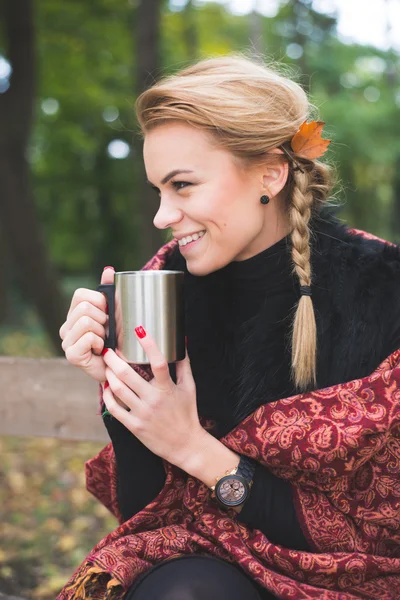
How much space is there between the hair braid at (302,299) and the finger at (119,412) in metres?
0.47

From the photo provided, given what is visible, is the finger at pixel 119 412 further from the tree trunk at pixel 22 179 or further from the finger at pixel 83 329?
the tree trunk at pixel 22 179

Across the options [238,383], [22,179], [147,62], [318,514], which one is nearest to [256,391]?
[238,383]

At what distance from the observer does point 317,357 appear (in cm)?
205

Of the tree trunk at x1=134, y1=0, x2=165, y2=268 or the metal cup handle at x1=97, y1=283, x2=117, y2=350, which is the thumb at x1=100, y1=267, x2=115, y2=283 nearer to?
the metal cup handle at x1=97, y1=283, x2=117, y2=350

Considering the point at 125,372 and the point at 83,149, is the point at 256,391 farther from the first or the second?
the point at 83,149

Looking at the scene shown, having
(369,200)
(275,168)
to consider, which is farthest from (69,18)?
(369,200)

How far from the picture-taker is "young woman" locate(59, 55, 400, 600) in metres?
1.86

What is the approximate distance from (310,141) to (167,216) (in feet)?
1.51

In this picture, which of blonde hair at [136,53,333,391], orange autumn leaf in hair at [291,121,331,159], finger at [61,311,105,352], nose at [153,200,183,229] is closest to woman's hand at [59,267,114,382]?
finger at [61,311,105,352]

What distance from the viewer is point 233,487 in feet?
6.31

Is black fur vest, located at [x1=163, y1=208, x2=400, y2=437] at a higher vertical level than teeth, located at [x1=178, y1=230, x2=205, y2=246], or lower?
lower

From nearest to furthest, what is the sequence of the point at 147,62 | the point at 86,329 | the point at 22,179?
the point at 86,329 → the point at 147,62 → the point at 22,179

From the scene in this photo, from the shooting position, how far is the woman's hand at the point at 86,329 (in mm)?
1853

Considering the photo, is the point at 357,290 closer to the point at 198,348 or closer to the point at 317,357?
the point at 317,357
